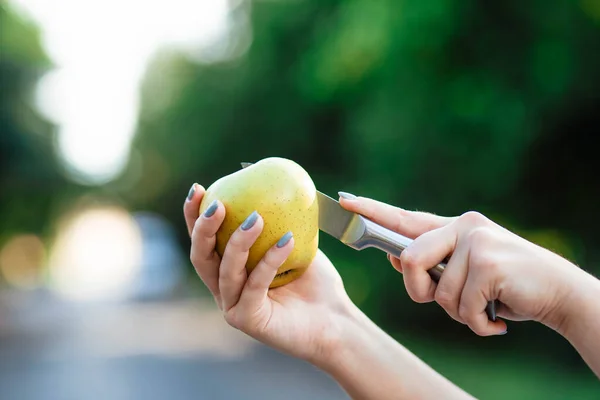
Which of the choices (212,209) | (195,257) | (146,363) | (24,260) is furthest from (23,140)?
(212,209)

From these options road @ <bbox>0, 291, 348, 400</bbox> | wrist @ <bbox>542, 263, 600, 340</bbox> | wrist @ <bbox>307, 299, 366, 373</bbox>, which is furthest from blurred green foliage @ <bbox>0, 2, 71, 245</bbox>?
wrist @ <bbox>542, 263, 600, 340</bbox>

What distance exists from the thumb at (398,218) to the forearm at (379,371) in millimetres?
438

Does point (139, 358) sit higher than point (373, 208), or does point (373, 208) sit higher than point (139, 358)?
point (373, 208)

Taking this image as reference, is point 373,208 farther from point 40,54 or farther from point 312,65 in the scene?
point 40,54

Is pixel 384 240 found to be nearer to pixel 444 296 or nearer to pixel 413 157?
pixel 444 296

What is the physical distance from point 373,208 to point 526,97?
24.9ft

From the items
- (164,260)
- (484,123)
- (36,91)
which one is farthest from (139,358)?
(36,91)

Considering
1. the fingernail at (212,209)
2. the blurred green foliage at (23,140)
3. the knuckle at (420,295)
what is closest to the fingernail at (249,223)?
the fingernail at (212,209)

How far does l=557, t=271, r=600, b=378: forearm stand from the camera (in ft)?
5.00

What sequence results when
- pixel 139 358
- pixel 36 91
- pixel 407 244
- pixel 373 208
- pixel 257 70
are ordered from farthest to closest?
pixel 36 91
pixel 257 70
pixel 139 358
pixel 373 208
pixel 407 244

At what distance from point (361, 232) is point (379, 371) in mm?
462

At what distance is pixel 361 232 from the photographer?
2.08 metres

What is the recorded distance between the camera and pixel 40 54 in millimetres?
32844

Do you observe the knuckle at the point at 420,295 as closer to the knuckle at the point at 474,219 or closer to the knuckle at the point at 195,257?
the knuckle at the point at 474,219
